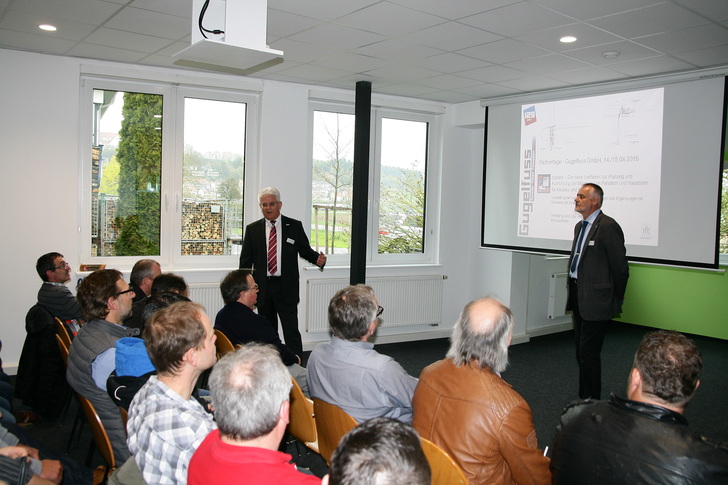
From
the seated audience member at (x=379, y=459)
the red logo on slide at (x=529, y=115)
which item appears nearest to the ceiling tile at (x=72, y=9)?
the seated audience member at (x=379, y=459)

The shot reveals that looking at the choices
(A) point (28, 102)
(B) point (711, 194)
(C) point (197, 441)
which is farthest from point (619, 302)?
(A) point (28, 102)

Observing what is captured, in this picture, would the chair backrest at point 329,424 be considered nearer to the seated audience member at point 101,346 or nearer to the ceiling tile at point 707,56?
the seated audience member at point 101,346

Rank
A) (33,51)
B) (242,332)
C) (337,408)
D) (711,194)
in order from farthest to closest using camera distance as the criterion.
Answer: (33,51), (711,194), (242,332), (337,408)

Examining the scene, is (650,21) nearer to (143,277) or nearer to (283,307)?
(283,307)

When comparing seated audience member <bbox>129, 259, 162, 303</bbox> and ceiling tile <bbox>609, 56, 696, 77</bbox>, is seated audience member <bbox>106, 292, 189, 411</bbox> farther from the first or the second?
ceiling tile <bbox>609, 56, 696, 77</bbox>

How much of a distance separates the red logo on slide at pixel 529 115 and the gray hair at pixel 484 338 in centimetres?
445

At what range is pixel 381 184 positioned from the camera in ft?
22.9

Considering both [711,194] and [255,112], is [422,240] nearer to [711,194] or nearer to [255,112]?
[255,112]

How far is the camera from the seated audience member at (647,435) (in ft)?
4.75

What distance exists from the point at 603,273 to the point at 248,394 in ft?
12.0

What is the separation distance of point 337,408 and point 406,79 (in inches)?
173

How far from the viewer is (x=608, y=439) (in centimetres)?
158

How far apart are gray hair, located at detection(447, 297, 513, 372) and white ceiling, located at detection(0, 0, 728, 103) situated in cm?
229

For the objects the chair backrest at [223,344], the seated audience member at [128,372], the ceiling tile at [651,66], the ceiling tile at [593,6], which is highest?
the ceiling tile at [651,66]
